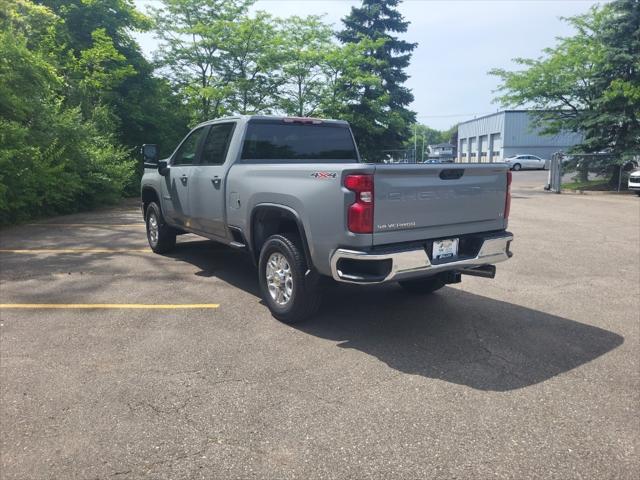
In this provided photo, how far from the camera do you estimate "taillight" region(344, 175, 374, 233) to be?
153 inches

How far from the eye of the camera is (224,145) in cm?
600

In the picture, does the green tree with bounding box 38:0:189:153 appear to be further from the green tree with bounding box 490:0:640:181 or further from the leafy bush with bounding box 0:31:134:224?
the green tree with bounding box 490:0:640:181

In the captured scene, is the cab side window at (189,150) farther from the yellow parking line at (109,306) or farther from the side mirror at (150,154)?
the yellow parking line at (109,306)

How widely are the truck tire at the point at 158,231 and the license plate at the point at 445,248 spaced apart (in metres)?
4.78

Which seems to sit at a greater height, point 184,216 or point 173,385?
point 184,216

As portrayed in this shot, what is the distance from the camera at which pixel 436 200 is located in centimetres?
430

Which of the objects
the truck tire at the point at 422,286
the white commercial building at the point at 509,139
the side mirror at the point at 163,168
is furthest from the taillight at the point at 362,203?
the white commercial building at the point at 509,139

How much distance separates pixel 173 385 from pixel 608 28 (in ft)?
86.0

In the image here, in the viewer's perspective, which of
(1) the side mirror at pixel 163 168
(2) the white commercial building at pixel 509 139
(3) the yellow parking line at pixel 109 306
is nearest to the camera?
(3) the yellow parking line at pixel 109 306

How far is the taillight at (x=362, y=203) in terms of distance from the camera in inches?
153

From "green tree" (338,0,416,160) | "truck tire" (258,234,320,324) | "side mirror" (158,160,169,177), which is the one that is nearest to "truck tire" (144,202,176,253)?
"side mirror" (158,160,169,177)

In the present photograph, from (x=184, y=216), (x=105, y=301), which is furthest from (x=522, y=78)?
Answer: (x=105, y=301)

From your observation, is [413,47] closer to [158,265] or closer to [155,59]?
[155,59]

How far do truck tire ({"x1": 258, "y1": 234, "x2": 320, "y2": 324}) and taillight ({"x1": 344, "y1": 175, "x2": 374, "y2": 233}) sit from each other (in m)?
0.85
